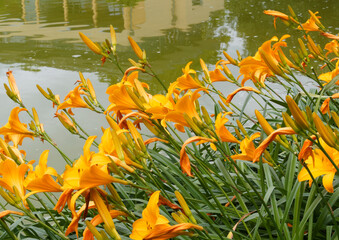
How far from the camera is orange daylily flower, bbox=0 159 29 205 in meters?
0.86

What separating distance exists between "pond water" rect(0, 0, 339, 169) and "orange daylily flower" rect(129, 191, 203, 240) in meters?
1.60

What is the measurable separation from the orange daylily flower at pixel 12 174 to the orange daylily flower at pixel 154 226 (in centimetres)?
33

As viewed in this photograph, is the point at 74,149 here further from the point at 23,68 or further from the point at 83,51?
the point at 83,51

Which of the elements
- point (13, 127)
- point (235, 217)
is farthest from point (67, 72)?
point (235, 217)

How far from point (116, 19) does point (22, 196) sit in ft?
19.0

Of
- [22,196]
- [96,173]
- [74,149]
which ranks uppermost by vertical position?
[96,173]

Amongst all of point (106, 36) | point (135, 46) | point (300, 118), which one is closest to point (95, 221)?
point (300, 118)

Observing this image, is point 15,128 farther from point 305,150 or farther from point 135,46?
point 305,150

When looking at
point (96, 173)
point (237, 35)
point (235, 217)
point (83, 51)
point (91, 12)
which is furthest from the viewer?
point (91, 12)

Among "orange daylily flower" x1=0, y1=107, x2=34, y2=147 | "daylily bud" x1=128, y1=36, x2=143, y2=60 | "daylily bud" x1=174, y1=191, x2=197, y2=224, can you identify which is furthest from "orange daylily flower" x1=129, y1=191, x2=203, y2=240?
"orange daylily flower" x1=0, y1=107, x2=34, y2=147

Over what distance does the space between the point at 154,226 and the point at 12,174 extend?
1.32 ft

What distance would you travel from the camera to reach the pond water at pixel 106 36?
10.1 feet

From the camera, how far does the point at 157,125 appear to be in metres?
0.88

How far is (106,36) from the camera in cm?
508
